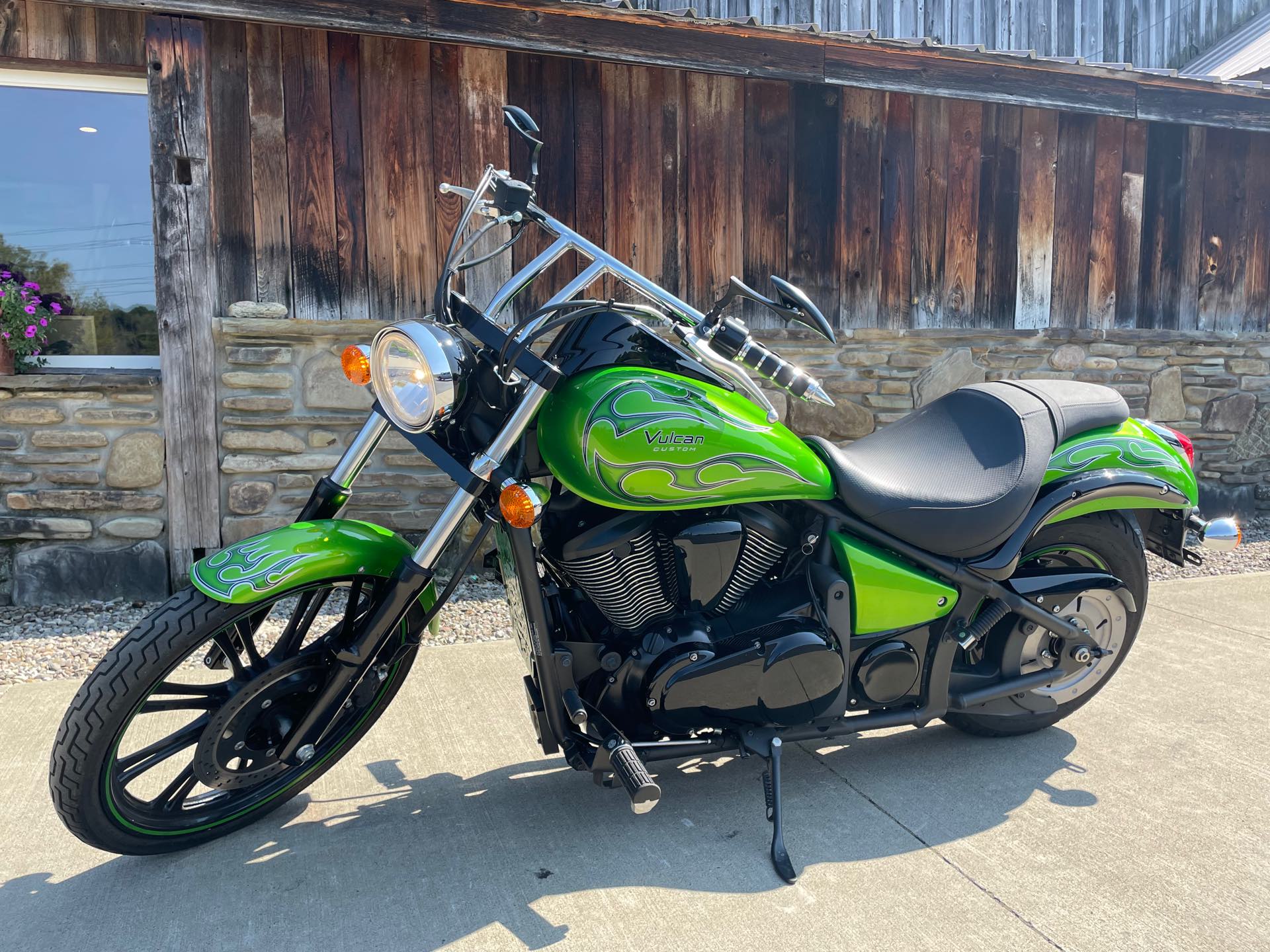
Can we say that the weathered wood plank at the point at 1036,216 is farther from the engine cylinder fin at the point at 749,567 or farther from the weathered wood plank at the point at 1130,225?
the engine cylinder fin at the point at 749,567

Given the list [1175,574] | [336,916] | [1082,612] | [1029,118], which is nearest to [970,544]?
[1082,612]

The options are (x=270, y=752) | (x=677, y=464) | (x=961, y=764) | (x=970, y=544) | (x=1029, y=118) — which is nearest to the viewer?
(x=677, y=464)

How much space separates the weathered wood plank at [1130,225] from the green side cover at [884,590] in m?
4.53

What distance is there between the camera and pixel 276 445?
14.7 ft

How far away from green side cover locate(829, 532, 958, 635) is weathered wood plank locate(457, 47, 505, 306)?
2869mm

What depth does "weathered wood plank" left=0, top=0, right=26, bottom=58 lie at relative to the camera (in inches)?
161

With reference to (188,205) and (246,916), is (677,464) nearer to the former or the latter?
(246,916)

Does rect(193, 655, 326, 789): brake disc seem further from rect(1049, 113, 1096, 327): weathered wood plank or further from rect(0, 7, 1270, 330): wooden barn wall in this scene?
rect(1049, 113, 1096, 327): weathered wood plank

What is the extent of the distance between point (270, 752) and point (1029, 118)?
5.55m

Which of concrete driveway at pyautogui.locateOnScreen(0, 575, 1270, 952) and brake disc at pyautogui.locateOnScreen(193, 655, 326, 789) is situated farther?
brake disc at pyautogui.locateOnScreen(193, 655, 326, 789)

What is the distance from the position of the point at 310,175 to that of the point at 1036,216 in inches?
168

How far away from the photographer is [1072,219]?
5.87m

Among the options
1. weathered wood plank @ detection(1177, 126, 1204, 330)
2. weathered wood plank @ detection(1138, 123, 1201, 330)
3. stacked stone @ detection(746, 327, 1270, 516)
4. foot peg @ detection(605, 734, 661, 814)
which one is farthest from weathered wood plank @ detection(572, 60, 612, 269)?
weathered wood plank @ detection(1177, 126, 1204, 330)

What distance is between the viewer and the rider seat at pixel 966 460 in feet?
7.86
